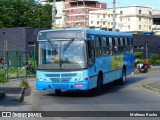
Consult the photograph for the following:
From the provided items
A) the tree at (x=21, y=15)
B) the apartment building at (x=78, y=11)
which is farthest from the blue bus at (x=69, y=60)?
the apartment building at (x=78, y=11)

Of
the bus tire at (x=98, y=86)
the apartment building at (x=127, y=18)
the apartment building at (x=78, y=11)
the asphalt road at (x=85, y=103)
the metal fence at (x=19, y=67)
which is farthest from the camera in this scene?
the apartment building at (x=78, y=11)

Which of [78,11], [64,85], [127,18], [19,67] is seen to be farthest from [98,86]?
[78,11]

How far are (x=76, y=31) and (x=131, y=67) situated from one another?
10.9 m

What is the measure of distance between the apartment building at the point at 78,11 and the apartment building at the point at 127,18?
413 centimetres

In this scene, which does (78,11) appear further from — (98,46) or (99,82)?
(99,82)

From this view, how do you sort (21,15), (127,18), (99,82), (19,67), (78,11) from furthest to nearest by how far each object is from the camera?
(78,11) → (127,18) → (21,15) → (19,67) → (99,82)

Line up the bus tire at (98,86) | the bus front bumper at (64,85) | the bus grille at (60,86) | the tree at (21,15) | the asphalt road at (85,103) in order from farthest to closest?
the tree at (21,15) < the bus tire at (98,86) < the bus grille at (60,86) < the bus front bumper at (64,85) < the asphalt road at (85,103)

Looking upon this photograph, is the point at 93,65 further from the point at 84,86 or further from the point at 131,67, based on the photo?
the point at 131,67

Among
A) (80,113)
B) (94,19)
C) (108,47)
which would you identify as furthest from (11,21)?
(80,113)

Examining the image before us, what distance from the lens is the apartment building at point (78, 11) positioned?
14638 cm

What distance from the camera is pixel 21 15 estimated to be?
295 feet

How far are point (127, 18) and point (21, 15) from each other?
179ft

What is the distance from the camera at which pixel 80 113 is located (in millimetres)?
14086

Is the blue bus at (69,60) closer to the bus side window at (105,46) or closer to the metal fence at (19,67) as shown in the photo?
the bus side window at (105,46)
